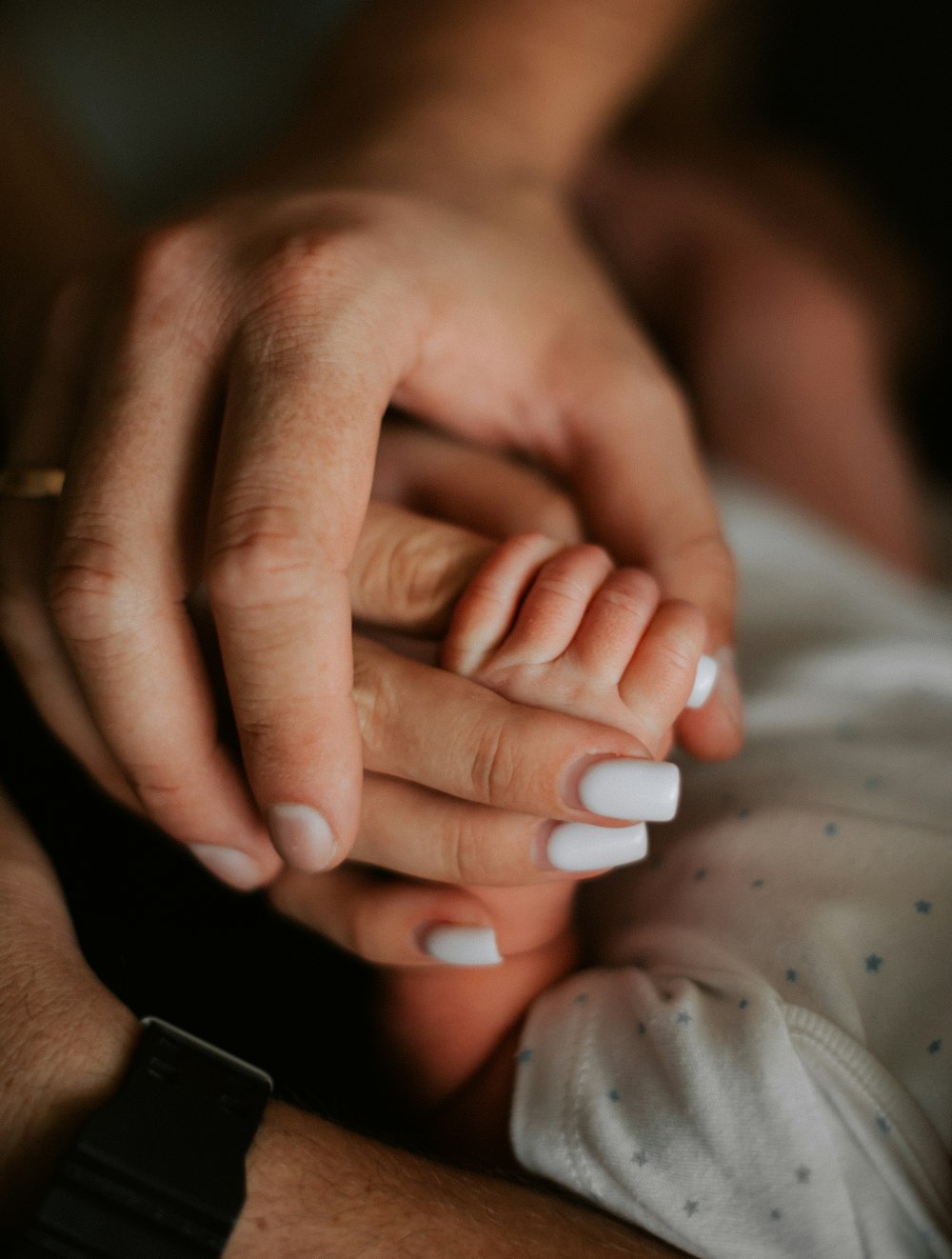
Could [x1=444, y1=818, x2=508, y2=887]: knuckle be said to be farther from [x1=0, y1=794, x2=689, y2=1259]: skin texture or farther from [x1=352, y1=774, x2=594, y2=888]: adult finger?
[x1=0, y1=794, x2=689, y2=1259]: skin texture

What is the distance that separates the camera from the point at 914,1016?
1.81 feet

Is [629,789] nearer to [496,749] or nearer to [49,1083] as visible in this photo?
[496,749]

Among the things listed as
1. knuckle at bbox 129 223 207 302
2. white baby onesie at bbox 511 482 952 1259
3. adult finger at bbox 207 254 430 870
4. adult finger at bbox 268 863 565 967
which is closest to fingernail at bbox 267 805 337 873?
adult finger at bbox 207 254 430 870

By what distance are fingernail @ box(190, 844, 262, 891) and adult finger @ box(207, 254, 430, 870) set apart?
3.2 inches

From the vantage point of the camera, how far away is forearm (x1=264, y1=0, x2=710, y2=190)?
92cm

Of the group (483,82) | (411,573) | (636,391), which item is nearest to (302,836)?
(411,573)

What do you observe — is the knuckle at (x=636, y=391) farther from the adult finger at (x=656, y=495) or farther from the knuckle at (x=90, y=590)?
the knuckle at (x=90, y=590)

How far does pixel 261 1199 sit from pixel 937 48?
175cm

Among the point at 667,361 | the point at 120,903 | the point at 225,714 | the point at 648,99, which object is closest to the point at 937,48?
the point at 648,99

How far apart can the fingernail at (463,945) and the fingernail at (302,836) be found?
4.5 inches

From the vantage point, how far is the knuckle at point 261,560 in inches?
18.0

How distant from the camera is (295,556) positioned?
462 mm

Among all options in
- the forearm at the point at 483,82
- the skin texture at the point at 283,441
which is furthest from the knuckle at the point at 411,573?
the forearm at the point at 483,82

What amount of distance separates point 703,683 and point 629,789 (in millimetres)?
116
